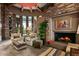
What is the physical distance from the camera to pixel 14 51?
2.54 metres

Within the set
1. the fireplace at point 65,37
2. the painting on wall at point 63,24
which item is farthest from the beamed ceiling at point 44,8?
the fireplace at point 65,37

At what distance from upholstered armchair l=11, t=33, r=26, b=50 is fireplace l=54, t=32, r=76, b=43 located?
1.91 feet

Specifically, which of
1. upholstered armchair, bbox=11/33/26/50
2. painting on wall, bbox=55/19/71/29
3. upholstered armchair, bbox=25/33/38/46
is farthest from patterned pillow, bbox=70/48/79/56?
upholstered armchair, bbox=11/33/26/50

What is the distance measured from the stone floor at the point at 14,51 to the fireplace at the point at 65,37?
0.29 meters

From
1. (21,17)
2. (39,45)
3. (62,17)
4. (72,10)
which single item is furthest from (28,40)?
(72,10)

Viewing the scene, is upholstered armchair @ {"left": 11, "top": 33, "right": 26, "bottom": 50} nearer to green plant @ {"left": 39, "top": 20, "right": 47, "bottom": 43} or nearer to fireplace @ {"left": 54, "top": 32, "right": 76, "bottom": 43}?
green plant @ {"left": 39, "top": 20, "right": 47, "bottom": 43}

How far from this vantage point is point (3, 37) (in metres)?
2.55

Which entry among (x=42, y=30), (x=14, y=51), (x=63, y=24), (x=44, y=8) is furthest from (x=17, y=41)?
(x=63, y=24)

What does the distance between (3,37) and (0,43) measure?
0.39 ft

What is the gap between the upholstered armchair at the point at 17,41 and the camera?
254cm

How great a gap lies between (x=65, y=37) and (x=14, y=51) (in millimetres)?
890

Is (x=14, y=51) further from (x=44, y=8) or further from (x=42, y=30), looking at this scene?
(x=44, y=8)

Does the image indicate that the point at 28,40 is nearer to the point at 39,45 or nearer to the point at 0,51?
the point at 39,45

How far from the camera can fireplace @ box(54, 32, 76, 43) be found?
2539 millimetres
